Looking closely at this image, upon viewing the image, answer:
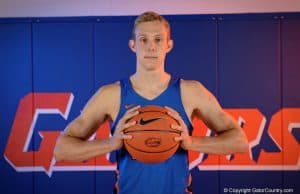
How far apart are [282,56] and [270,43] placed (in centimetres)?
12

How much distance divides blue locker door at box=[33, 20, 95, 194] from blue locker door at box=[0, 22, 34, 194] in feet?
0.24

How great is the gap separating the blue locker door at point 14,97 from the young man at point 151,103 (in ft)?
4.87

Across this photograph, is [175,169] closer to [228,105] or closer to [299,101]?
[228,105]

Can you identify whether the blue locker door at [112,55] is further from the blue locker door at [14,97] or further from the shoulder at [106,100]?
the shoulder at [106,100]

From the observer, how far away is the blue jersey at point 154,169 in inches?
57.9

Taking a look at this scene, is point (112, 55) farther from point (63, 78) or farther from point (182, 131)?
point (182, 131)

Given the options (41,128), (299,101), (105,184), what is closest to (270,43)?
(299,101)

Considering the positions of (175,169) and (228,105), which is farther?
(228,105)

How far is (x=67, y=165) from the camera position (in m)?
2.88

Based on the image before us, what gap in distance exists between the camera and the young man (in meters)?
1.47

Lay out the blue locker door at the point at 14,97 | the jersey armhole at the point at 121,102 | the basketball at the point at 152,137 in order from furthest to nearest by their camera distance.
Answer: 1. the blue locker door at the point at 14,97
2. the jersey armhole at the point at 121,102
3. the basketball at the point at 152,137

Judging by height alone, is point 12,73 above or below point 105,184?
above

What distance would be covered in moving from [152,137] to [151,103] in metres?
0.15
